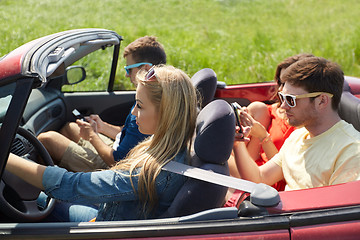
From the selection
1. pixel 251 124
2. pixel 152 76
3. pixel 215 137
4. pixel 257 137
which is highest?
pixel 152 76

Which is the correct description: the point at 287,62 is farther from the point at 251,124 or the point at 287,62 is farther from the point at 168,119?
the point at 168,119

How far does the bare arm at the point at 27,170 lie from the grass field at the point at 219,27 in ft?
14.3

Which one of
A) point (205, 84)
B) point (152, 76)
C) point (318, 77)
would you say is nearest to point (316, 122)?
point (318, 77)

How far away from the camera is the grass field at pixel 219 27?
7188mm

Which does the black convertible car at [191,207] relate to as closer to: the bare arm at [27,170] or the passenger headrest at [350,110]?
the bare arm at [27,170]

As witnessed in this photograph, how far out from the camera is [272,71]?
7.05 meters

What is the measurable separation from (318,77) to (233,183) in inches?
34.5

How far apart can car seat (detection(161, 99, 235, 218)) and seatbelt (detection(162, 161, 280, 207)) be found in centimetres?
5

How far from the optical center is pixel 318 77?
237 centimetres

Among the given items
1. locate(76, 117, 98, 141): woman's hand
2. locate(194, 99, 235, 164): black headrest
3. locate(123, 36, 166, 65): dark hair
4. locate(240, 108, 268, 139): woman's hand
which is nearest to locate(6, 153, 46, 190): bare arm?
locate(194, 99, 235, 164): black headrest

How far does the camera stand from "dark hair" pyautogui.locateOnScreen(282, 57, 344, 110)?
2375 mm

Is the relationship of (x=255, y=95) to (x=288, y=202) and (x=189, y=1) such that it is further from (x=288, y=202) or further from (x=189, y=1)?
(x=189, y=1)

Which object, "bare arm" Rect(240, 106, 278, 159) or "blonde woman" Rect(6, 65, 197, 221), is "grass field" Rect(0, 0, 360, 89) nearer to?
"bare arm" Rect(240, 106, 278, 159)

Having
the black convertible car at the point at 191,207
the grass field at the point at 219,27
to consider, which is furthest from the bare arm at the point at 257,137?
the grass field at the point at 219,27
